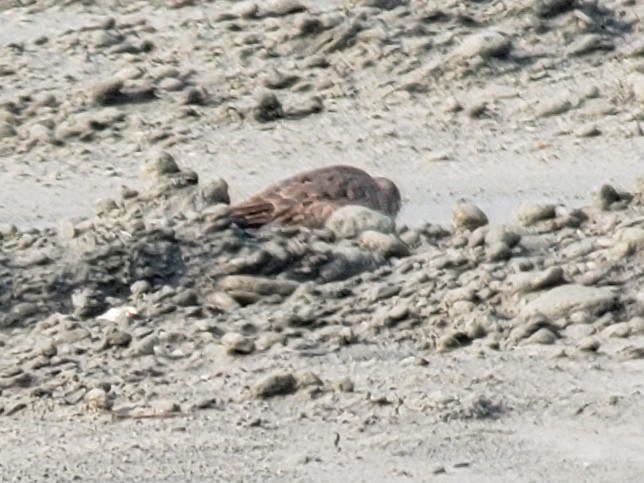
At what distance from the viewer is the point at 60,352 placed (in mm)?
4363

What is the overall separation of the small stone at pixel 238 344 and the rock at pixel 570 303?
26.3 inches

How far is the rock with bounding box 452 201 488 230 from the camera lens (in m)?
5.25

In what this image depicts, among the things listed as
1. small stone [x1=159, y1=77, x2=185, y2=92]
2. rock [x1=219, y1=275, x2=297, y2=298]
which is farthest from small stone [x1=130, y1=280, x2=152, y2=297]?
small stone [x1=159, y1=77, x2=185, y2=92]

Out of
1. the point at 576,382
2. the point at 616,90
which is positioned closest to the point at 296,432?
the point at 576,382

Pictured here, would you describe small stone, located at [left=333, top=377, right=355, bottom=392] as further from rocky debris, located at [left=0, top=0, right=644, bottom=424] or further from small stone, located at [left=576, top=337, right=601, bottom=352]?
small stone, located at [left=576, top=337, right=601, bottom=352]

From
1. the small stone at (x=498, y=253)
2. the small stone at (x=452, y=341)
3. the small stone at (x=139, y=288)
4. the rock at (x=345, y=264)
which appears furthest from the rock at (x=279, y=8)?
the small stone at (x=452, y=341)

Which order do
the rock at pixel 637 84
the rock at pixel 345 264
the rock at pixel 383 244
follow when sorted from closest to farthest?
the rock at pixel 345 264 → the rock at pixel 383 244 → the rock at pixel 637 84

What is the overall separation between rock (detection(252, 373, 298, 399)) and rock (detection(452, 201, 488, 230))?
4.40 ft

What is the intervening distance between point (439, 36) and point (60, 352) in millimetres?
3632

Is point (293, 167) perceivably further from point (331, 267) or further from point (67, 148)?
point (331, 267)

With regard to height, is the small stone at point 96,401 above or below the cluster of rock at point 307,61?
above

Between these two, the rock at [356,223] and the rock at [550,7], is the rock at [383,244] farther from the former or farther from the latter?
the rock at [550,7]

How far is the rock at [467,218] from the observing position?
5.25 m

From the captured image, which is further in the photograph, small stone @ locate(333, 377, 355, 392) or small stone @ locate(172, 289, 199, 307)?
small stone @ locate(172, 289, 199, 307)
